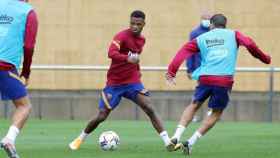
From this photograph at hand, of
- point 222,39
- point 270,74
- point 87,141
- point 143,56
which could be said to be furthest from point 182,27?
point 222,39

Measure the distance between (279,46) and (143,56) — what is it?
3039 millimetres

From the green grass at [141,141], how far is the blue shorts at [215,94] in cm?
61

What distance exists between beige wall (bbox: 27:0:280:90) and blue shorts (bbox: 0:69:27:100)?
12.8 meters

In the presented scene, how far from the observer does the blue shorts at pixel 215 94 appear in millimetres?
14664

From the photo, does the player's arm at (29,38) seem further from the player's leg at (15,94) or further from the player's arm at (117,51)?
the player's arm at (117,51)

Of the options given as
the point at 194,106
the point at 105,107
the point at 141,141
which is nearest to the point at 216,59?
the point at 194,106

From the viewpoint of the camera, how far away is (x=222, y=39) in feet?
47.8

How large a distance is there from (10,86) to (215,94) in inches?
125

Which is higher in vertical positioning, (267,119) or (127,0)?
(127,0)

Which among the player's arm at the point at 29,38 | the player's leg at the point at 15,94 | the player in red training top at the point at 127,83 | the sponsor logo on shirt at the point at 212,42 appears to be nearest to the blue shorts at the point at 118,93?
the player in red training top at the point at 127,83

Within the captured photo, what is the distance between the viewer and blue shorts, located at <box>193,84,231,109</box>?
14.7m

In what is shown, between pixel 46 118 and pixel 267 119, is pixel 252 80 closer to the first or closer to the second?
pixel 267 119

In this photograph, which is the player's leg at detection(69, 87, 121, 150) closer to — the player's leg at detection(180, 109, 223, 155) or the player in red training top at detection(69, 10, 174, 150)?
the player in red training top at detection(69, 10, 174, 150)

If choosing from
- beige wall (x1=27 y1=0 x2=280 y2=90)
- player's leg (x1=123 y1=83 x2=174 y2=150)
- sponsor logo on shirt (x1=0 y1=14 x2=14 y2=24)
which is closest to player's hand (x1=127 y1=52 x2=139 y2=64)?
player's leg (x1=123 y1=83 x2=174 y2=150)
